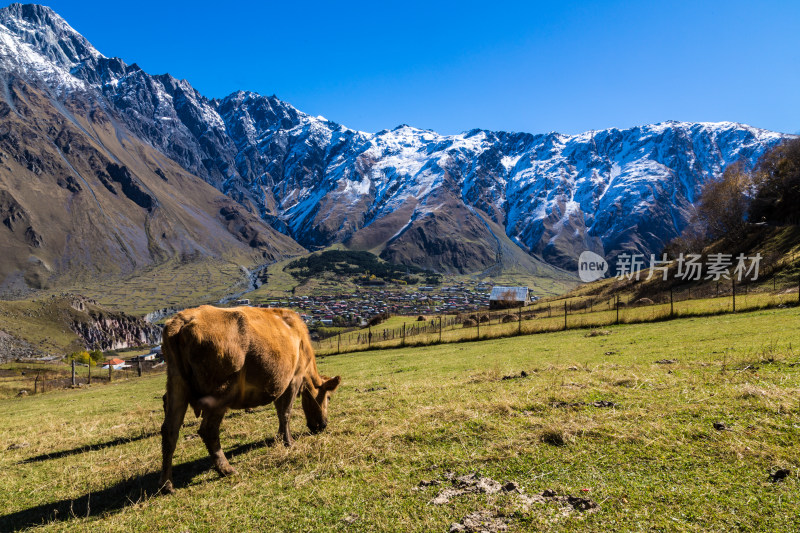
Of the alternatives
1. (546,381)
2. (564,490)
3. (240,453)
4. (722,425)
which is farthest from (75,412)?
(722,425)

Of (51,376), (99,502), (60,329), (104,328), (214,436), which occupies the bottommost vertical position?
(104,328)

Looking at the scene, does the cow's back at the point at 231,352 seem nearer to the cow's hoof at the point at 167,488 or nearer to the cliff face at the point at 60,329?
the cow's hoof at the point at 167,488

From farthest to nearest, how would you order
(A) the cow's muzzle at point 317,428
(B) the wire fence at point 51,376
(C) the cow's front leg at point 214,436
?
(B) the wire fence at point 51,376 < (A) the cow's muzzle at point 317,428 < (C) the cow's front leg at point 214,436

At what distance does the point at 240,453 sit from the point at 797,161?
9218cm

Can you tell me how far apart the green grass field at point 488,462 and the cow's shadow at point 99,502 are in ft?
0.14

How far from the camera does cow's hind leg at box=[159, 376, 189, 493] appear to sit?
23.3 feet

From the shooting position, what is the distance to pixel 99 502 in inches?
279

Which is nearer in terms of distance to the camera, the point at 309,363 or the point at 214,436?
the point at 214,436

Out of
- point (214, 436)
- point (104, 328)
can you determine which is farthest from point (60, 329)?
point (214, 436)

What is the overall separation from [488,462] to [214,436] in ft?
15.4

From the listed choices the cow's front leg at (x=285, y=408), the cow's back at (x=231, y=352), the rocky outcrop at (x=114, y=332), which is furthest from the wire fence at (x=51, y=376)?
the cow's back at (x=231, y=352)

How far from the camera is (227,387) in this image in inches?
293

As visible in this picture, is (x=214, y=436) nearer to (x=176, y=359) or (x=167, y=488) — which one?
(x=167, y=488)

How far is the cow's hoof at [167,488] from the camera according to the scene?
23.3 ft
